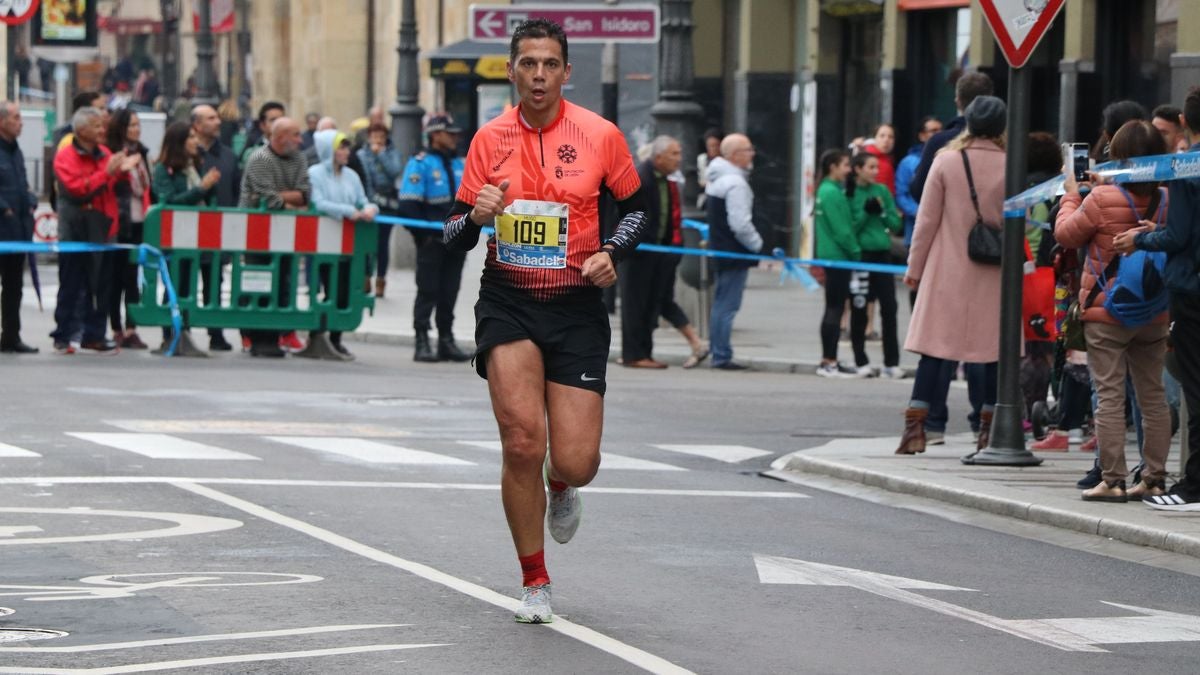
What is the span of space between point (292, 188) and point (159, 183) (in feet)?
3.46

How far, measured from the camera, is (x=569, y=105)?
8.45 metres

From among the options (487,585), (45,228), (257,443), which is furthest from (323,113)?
(487,585)

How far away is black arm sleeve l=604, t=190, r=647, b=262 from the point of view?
331 inches

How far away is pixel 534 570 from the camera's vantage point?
325 inches

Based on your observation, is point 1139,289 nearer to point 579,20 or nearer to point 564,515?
point 564,515

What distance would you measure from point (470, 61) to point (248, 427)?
25.2m

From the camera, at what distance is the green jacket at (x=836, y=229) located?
19000 millimetres

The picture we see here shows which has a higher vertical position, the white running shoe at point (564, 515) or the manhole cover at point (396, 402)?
the white running shoe at point (564, 515)

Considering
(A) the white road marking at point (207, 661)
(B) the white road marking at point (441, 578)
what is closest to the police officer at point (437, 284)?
(B) the white road marking at point (441, 578)

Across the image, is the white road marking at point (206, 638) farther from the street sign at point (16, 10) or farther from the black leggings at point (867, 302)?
the street sign at point (16, 10)

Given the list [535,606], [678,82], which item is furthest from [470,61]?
[535,606]

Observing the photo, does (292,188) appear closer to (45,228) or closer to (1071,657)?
(45,228)

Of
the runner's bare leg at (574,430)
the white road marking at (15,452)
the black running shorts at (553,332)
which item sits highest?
the black running shorts at (553,332)

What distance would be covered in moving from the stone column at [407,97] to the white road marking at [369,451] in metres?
17.7
